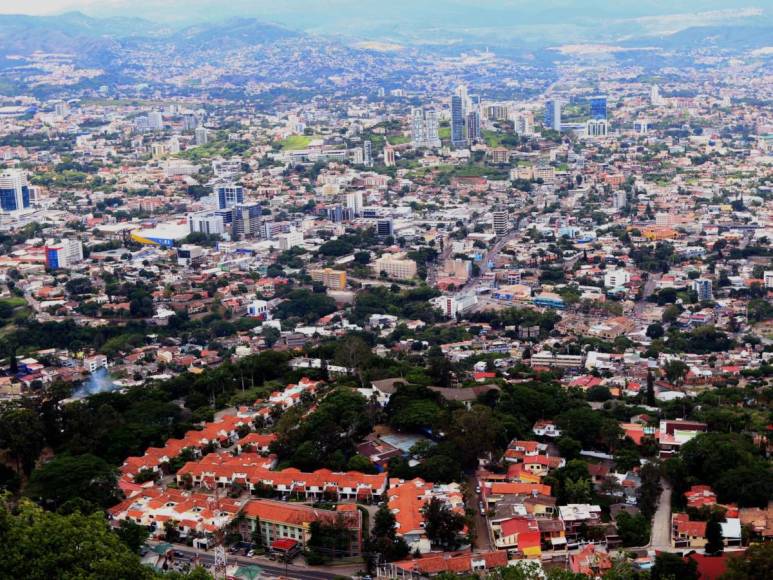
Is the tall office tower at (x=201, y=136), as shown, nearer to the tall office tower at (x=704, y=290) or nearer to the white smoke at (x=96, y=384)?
the tall office tower at (x=704, y=290)

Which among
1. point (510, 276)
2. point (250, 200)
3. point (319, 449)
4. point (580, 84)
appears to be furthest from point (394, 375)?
point (580, 84)

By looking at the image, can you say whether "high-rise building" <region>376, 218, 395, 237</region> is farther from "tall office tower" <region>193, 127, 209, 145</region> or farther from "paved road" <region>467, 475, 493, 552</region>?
"paved road" <region>467, 475, 493, 552</region>

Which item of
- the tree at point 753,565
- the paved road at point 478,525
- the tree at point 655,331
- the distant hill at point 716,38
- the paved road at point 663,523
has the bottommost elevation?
the tree at point 655,331

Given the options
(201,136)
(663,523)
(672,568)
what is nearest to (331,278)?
(663,523)

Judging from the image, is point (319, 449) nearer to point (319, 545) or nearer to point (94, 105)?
point (319, 545)

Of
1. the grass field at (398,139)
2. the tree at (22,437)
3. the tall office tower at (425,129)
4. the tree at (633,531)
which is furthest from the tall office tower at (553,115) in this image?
the tree at (633,531)

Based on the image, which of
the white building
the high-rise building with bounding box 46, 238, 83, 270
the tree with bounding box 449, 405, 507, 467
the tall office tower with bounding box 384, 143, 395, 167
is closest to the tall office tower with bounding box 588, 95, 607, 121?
the tall office tower with bounding box 384, 143, 395, 167
